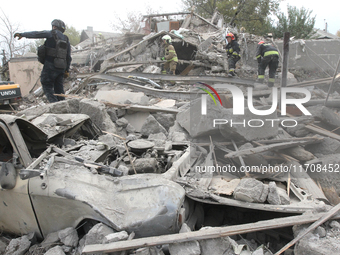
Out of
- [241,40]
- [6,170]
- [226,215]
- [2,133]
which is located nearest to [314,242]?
[226,215]

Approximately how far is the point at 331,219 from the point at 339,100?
4.17m

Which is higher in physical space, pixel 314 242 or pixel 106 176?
pixel 106 176

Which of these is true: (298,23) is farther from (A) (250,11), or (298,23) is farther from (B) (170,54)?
(B) (170,54)

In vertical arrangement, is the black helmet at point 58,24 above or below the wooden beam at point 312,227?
above

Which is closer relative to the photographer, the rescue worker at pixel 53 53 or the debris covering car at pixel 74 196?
the debris covering car at pixel 74 196

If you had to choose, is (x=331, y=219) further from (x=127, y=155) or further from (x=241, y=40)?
(x=241, y=40)

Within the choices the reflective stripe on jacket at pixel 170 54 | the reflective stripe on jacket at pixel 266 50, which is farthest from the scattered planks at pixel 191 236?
the reflective stripe on jacket at pixel 170 54

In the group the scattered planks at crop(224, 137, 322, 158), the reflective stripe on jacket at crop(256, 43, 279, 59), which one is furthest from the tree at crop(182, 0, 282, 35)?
the scattered planks at crop(224, 137, 322, 158)

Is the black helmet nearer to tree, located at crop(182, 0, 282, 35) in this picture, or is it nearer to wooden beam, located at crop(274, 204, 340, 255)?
wooden beam, located at crop(274, 204, 340, 255)

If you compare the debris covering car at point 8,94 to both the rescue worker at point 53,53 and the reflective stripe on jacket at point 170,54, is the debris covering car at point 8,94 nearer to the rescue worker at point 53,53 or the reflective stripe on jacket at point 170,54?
the rescue worker at point 53,53

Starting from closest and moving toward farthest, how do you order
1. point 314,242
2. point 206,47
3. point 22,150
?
point 314,242, point 22,150, point 206,47

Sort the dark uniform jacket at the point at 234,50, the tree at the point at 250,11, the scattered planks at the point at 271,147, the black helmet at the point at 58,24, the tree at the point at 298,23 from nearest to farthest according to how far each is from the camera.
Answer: the scattered planks at the point at 271,147 < the black helmet at the point at 58,24 < the dark uniform jacket at the point at 234,50 < the tree at the point at 298,23 < the tree at the point at 250,11

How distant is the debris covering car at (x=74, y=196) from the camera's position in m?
2.10

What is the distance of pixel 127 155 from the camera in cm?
310
